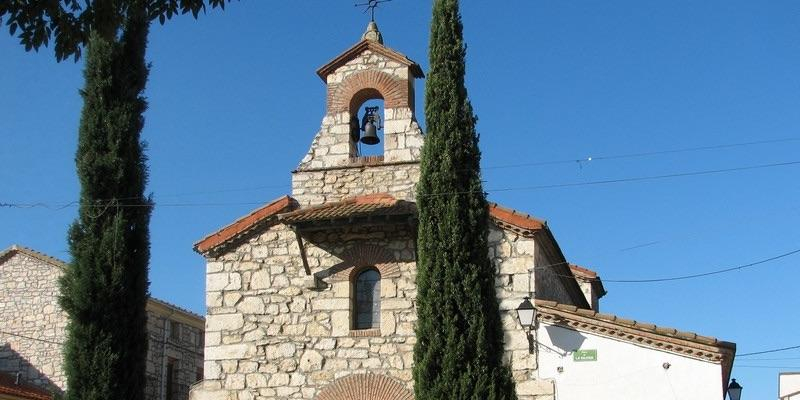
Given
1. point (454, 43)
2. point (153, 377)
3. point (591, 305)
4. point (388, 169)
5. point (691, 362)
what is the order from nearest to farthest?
1. point (691, 362)
2. point (454, 43)
3. point (388, 169)
4. point (591, 305)
5. point (153, 377)

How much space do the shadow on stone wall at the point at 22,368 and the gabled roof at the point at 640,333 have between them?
1497 cm

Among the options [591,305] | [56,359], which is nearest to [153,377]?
[56,359]

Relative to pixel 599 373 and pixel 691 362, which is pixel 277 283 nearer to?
pixel 599 373

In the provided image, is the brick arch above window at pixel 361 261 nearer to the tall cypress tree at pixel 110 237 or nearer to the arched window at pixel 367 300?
the arched window at pixel 367 300

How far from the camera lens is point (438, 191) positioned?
50.4ft

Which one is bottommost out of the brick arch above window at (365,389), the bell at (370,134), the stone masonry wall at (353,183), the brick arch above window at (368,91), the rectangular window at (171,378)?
the brick arch above window at (365,389)

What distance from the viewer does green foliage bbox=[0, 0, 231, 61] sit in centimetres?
786

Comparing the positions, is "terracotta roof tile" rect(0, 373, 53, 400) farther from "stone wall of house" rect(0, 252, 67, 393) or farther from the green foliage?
the green foliage

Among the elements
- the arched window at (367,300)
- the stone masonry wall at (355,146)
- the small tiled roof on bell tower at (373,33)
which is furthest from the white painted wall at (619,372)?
the small tiled roof on bell tower at (373,33)

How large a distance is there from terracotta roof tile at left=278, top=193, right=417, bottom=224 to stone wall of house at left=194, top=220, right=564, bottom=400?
391 millimetres

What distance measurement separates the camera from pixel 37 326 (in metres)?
26.1

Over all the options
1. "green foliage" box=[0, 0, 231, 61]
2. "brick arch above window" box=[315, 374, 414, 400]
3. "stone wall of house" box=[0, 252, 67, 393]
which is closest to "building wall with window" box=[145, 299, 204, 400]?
"stone wall of house" box=[0, 252, 67, 393]

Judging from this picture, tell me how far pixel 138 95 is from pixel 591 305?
11.2 m

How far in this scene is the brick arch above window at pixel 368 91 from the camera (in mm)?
17312
